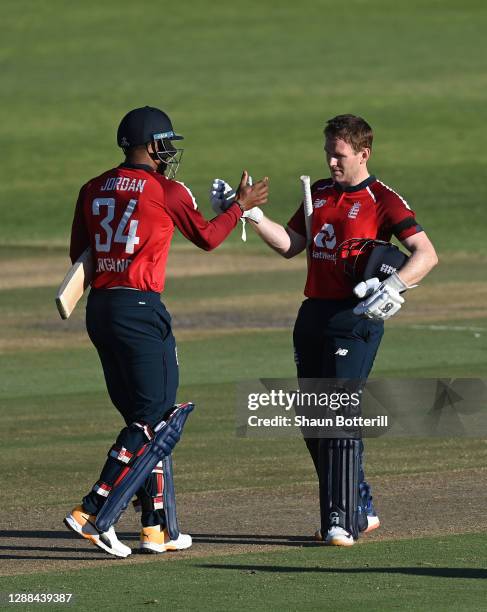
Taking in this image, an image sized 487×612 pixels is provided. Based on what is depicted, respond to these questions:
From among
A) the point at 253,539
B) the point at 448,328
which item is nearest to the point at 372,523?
the point at 253,539

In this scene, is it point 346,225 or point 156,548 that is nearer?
point 156,548

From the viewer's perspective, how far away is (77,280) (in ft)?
30.6

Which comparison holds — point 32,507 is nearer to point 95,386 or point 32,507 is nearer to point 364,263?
point 364,263

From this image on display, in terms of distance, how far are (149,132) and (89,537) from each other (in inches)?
82.5

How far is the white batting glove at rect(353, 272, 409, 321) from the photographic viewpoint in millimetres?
9117

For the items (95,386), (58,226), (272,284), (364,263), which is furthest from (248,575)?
(58,226)

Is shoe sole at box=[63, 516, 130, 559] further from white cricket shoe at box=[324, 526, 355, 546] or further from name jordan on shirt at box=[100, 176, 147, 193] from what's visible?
name jordan on shirt at box=[100, 176, 147, 193]

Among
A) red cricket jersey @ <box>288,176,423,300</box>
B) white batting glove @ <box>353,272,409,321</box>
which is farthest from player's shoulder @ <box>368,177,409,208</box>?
white batting glove @ <box>353,272,409,321</box>

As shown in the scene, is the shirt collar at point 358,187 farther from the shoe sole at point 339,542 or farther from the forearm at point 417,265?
the shoe sole at point 339,542

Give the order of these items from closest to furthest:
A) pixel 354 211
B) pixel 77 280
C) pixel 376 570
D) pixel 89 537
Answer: pixel 376 570
pixel 89 537
pixel 77 280
pixel 354 211

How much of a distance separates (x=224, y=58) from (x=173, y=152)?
5417 centimetres

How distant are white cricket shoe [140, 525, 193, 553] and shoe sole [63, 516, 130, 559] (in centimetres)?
20

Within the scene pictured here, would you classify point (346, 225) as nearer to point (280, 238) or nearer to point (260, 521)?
point (280, 238)

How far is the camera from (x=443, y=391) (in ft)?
47.5
